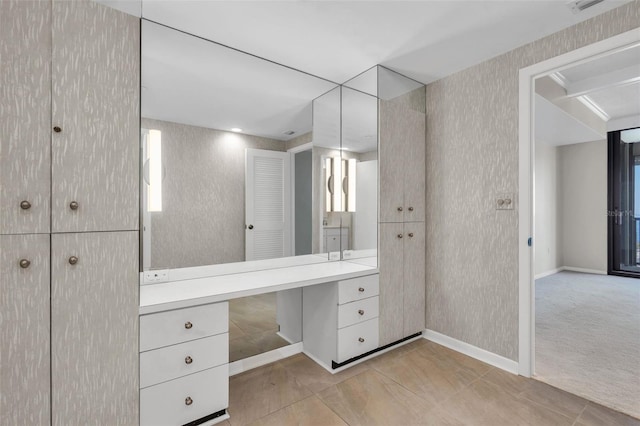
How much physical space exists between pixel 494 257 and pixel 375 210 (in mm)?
1005

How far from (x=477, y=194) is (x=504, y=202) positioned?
0.23m

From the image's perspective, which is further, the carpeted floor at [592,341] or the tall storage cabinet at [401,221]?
the tall storage cabinet at [401,221]

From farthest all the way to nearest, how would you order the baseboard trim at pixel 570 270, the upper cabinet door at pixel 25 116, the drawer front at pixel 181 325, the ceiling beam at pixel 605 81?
the baseboard trim at pixel 570 270
the ceiling beam at pixel 605 81
the drawer front at pixel 181 325
the upper cabinet door at pixel 25 116

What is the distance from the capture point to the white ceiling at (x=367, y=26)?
1.78 meters

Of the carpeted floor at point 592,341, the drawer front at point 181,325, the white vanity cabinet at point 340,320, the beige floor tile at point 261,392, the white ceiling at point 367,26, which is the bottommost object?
the beige floor tile at point 261,392

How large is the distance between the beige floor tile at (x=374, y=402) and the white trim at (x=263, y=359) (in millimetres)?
576

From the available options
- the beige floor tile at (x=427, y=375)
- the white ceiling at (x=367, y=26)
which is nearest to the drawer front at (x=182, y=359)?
the beige floor tile at (x=427, y=375)

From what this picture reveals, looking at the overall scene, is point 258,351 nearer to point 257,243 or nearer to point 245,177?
point 257,243

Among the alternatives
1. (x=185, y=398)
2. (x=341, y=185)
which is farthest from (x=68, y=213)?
(x=341, y=185)

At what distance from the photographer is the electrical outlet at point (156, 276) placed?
6.16 feet

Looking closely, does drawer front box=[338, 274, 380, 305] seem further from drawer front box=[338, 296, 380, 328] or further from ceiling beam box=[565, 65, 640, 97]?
ceiling beam box=[565, 65, 640, 97]

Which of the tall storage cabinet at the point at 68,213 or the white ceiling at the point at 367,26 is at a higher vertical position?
the white ceiling at the point at 367,26

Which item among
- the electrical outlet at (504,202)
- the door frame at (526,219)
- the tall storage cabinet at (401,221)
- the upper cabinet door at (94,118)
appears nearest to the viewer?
the upper cabinet door at (94,118)

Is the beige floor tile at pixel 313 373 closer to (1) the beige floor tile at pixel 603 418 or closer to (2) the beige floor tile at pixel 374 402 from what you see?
(2) the beige floor tile at pixel 374 402
